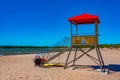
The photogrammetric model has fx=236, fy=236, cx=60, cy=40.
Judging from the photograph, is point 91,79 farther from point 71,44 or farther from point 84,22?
point 84,22

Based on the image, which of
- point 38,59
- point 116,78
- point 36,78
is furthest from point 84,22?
point 36,78

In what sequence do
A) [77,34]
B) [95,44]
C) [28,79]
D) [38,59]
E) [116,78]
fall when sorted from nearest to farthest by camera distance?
[28,79] → [116,78] → [95,44] → [77,34] → [38,59]

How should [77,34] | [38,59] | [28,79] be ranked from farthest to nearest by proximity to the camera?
[38,59]
[77,34]
[28,79]

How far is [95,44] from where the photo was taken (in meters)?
16.8

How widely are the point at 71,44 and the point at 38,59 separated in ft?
10.9

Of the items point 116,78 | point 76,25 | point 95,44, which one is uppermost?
point 76,25

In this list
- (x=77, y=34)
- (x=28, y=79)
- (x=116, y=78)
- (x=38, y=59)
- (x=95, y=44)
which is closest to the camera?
(x=28, y=79)

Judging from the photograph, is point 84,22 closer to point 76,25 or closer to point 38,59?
point 76,25

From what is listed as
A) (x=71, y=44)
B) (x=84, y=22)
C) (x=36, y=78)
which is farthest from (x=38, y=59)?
(x=36, y=78)

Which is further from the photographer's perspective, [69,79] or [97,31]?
[97,31]

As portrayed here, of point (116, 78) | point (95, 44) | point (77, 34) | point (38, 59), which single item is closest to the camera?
point (116, 78)

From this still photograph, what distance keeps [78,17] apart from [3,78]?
7281mm

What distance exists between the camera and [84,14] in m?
17.2

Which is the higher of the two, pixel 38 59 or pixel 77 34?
pixel 77 34
